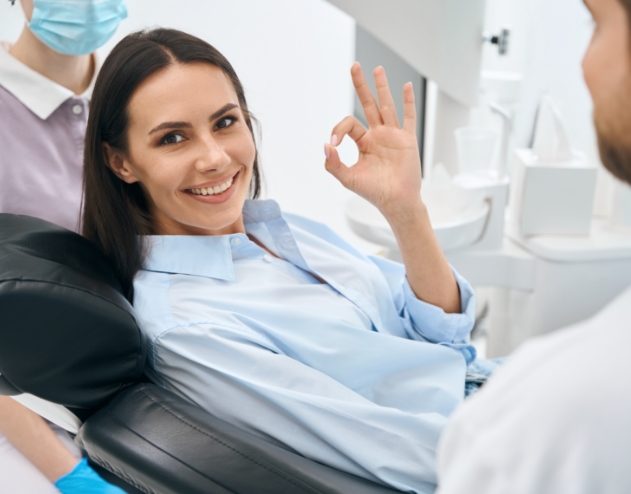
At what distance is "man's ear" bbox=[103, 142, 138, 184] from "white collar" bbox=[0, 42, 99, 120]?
11.9 inches

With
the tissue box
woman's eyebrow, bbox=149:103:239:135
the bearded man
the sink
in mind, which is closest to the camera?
the bearded man

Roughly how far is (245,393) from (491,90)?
2.18 meters

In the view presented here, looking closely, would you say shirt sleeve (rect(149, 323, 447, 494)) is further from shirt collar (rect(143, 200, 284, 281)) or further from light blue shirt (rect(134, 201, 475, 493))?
shirt collar (rect(143, 200, 284, 281))

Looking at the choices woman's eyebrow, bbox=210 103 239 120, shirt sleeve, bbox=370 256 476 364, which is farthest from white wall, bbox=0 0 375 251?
woman's eyebrow, bbox=210 103 239 120

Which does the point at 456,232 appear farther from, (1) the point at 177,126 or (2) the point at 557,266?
(1) the point at 177,126

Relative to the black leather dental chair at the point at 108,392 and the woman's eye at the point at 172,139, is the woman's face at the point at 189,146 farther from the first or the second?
the black leather dental chair at the point at 108,392

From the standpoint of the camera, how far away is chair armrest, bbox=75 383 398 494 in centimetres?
82

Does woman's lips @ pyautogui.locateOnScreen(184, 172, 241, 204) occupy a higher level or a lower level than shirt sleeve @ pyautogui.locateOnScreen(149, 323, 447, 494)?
higher

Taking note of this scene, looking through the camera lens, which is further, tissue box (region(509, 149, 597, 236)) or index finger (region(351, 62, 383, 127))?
tissue box (region(509, 149, 597, 236))

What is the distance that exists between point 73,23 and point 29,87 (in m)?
0.18

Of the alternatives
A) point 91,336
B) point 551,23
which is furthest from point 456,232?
point 551,23

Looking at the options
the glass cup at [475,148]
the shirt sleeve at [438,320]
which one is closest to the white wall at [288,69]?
the glass cup at [475,148]

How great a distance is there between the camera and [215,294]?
1.14 metres

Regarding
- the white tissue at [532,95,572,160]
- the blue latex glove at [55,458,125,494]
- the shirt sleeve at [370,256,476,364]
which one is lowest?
the blue latex glove at [55,458,125,494]
